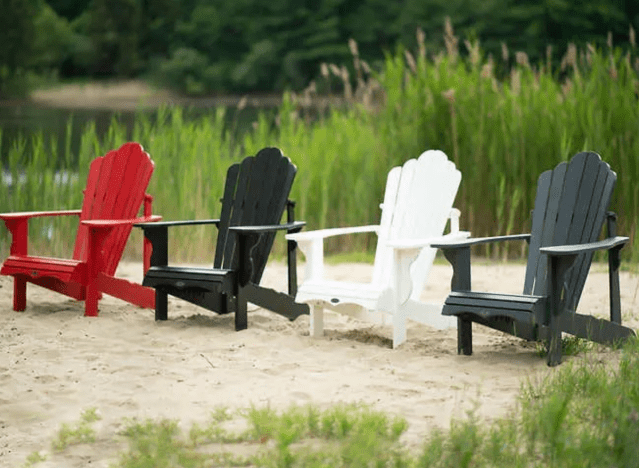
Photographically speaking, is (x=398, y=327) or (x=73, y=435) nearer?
(x=73, y=435)

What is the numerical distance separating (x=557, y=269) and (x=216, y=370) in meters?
1.38

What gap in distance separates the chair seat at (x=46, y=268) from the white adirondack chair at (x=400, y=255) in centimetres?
114

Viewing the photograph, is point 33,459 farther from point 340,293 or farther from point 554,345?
point 554,345

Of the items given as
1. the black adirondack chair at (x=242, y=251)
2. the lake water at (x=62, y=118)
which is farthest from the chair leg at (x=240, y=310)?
the lake water at (x=62, y=118)

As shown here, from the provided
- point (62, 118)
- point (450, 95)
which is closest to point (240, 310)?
point (450, 95)

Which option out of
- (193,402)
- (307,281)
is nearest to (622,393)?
(193,402)

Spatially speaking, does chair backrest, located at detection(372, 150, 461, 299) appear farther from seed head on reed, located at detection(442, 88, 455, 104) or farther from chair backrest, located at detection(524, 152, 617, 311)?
seed head on reed, located at detection(442, 88, 455, 104)

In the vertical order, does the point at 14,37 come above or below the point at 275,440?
above

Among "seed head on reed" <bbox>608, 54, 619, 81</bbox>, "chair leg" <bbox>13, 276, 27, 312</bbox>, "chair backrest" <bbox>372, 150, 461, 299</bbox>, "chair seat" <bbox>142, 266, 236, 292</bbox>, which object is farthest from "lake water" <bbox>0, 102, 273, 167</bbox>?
"chair backrest" <bbox>372, 150, 461, 299</bbox>

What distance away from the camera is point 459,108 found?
7.48 metres

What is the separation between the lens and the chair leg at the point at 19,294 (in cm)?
521

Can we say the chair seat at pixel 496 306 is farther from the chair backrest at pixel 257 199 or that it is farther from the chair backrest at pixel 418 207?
the chair backrest at pixel 257 199

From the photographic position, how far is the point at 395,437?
9.50 ft

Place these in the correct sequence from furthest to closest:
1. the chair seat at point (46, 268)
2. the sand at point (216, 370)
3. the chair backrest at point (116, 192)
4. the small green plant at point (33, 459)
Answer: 1. the chair backrest at point (116, 192)
2. the chair seat at point (46, 268)
3. the sand at point (216, 370)
4. the small green plant at point (33, 459)
